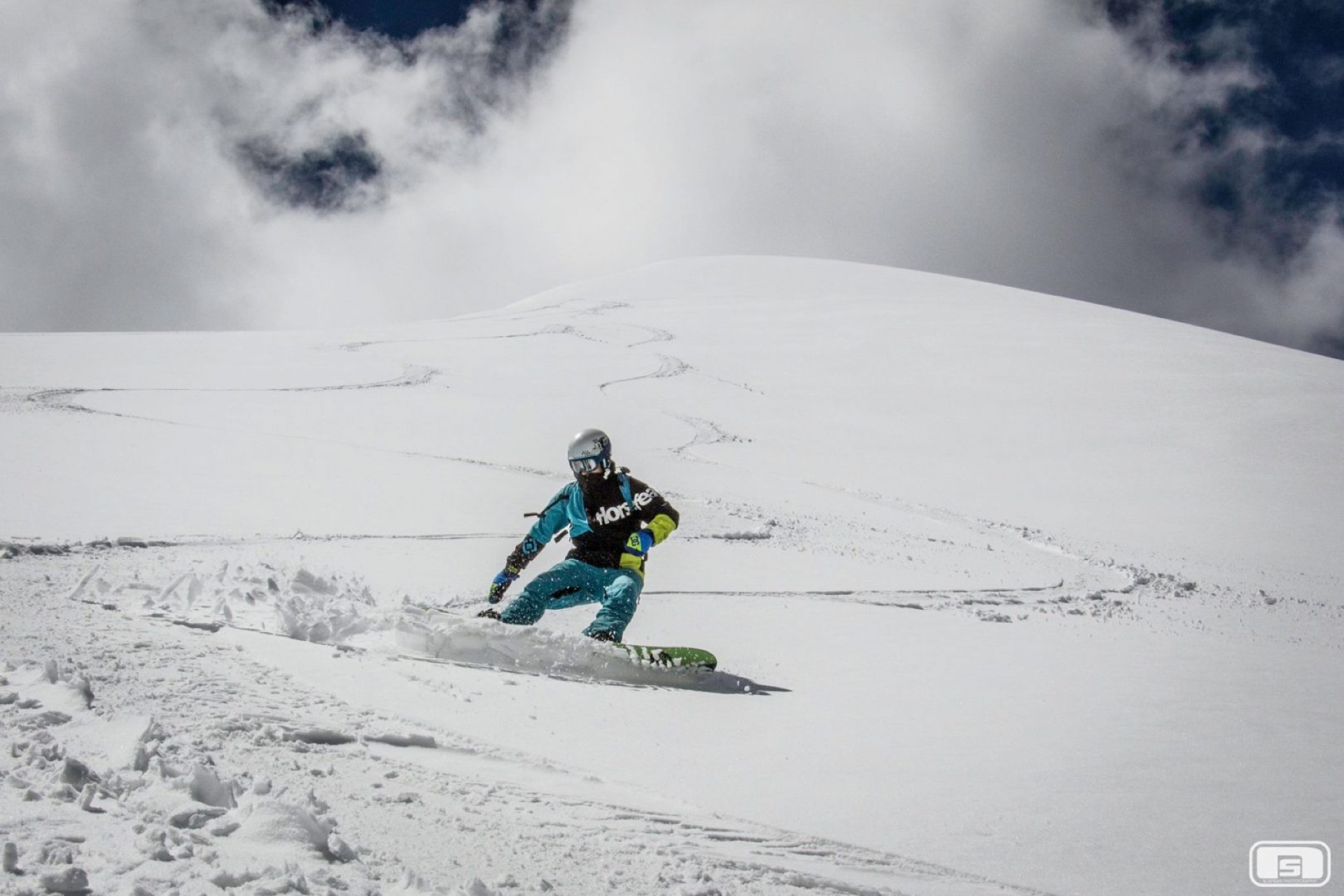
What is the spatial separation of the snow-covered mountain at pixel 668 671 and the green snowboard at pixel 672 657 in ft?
0.24

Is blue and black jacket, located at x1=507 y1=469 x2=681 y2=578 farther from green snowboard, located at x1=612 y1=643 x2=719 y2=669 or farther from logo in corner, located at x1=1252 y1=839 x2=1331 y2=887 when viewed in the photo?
logo in corner, located at x1=1252 y1=839 x2=1331 y2=887

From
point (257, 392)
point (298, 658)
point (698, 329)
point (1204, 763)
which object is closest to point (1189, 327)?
point (698, 329)

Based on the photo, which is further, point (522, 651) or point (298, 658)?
point (522, 651)

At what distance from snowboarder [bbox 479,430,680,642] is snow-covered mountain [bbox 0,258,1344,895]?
18.4 inches

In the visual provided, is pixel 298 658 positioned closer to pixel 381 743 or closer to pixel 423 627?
pixel 423 627

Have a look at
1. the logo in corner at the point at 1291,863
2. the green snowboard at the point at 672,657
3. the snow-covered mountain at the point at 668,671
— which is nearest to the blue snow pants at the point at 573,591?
the snow-covered mountain at the point at 668,671

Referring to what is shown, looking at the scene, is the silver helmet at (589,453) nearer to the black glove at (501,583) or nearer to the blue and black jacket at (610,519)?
the blue and black jacket at (610,519)

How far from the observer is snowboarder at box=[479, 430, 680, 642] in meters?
5.78

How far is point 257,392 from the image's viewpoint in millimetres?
16266

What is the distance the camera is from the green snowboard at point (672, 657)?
483cm

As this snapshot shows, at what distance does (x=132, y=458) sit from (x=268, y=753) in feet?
27.6

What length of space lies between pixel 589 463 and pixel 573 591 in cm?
83

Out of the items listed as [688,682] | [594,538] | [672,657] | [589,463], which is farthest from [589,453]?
[688,682]

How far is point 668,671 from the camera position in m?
4.80
